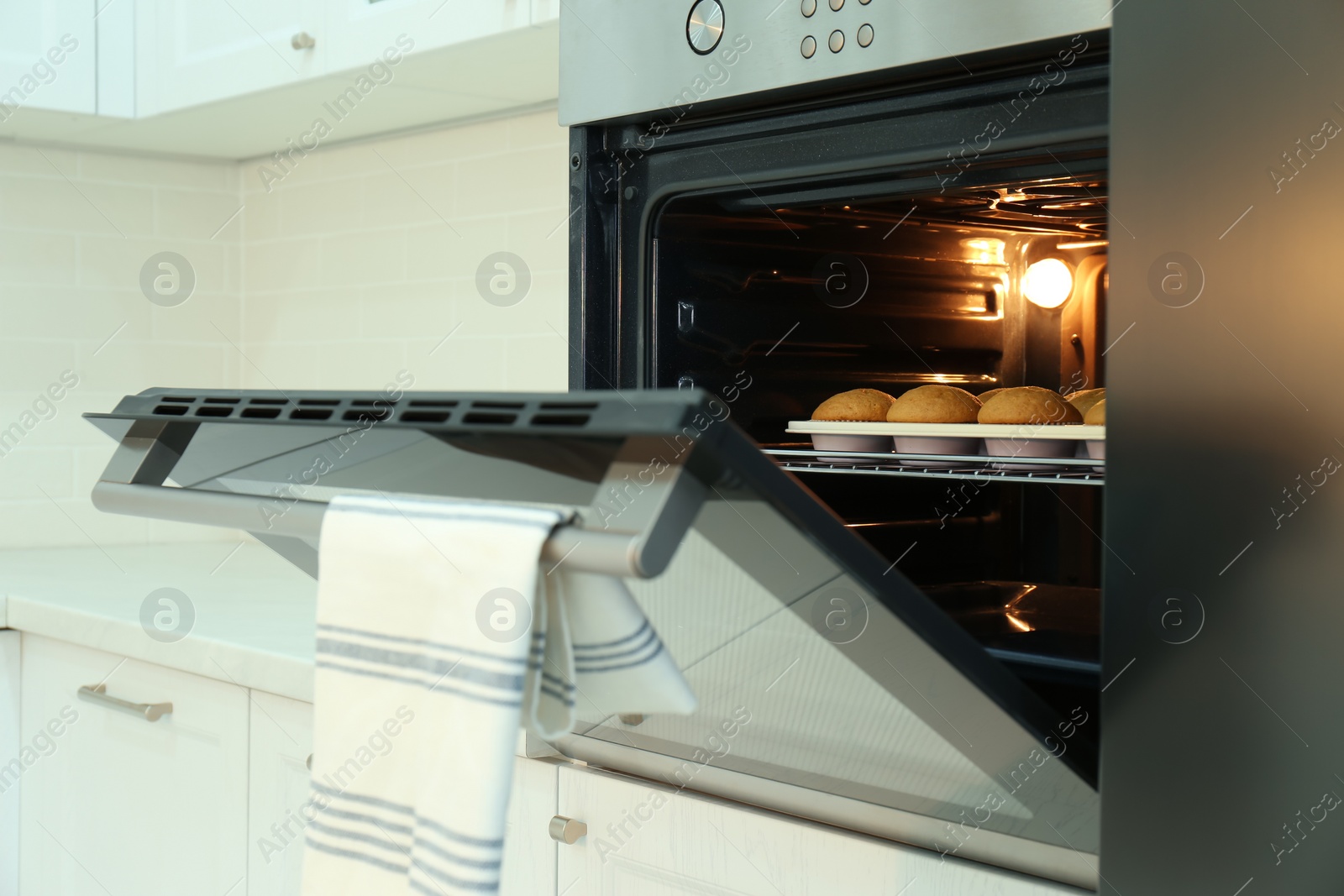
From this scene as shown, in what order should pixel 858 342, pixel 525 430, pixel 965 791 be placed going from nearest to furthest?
1. pixel 525 430
2. pixel 965 791
3. pixel 858 342

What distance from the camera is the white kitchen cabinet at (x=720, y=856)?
790 mm

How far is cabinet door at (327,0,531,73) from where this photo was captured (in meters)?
1.28

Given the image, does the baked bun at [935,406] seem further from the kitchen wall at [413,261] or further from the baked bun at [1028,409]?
the kitchen wall at [413,261]

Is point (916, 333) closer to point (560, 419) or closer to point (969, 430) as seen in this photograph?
point (969, 430)

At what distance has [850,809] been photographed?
0.81m

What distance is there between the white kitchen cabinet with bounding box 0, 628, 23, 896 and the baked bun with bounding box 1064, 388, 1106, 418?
4.65 feet

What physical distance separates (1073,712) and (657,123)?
50 centimetres

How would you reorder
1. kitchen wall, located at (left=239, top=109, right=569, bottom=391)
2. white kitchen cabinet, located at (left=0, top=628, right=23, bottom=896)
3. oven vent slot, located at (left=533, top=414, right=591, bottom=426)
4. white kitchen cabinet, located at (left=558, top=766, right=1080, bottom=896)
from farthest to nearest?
kitchen wall, located at (left=239, top=109, right=569, bottom=391), white kitchen cabinet, located at (left=0, top=628, right=23, bottom=896), white kitchen cabinet, located at (left=558, top=766, right=1080, bottom=896), oven vent slot, located at (left=533, top=414, right=591, bottom=426)

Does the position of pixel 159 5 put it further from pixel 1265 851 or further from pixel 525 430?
pixel 1265 851

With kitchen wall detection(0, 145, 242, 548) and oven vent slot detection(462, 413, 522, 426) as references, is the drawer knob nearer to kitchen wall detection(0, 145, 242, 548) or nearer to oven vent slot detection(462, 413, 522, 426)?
oven vent slot detection(462, 413, 522, 426)

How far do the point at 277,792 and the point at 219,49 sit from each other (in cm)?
98

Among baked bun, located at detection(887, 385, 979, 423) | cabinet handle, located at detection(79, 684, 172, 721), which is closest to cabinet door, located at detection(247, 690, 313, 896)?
cabinet handle, located at detection(79, 684, 172, 721)

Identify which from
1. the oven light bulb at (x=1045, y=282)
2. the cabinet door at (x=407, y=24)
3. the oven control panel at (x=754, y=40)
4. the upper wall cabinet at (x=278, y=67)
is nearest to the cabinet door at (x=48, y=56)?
the upper wall cabinet at (x=278, y=67)

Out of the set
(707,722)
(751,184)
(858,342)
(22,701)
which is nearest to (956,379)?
Answer: (858,342)
